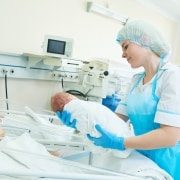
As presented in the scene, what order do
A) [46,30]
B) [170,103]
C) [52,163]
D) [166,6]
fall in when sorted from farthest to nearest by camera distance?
[166,6] < [46,30] < [170,103] < [52,163]

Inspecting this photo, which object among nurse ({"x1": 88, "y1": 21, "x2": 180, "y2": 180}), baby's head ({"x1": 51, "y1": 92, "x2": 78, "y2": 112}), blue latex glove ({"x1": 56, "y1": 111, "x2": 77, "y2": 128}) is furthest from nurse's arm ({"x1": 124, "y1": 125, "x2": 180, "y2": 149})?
baby's head ({"x1": 51, "y1": 92, "x2": 78, "y2": 112})

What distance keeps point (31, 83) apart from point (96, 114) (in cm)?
173

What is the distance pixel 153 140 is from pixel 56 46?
1592mm

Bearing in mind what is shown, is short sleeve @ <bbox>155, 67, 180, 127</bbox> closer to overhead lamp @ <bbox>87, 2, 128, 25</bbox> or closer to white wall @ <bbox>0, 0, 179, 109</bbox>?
white wall @ <bbox>0, 0, 179, 109</bbox>

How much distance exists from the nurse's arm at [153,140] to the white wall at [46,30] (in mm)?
1690

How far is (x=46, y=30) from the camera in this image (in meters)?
2.93

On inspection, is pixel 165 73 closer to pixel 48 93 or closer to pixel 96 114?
pixel 96 114

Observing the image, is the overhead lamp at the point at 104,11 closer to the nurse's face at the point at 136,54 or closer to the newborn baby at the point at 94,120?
the nurse's face at the point at 136,54

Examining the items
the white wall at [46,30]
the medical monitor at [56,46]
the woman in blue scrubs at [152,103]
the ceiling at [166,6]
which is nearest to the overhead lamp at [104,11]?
the white wall at [46,30]

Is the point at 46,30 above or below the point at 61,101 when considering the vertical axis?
above

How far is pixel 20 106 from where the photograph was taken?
9.11 ft

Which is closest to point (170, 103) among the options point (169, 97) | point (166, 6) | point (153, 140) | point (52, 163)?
point (169, 97)

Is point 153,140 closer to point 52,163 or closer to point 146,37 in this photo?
point 52,163

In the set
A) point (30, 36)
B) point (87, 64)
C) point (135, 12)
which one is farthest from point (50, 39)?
point (135, 12)
